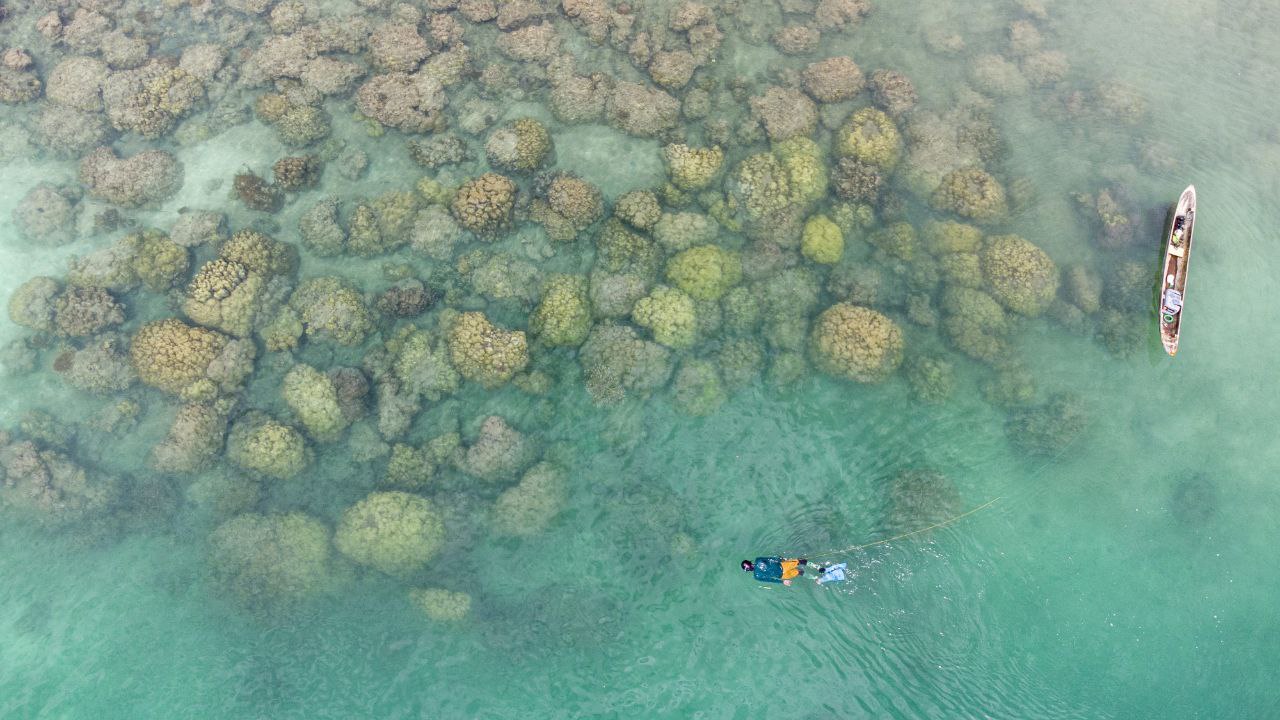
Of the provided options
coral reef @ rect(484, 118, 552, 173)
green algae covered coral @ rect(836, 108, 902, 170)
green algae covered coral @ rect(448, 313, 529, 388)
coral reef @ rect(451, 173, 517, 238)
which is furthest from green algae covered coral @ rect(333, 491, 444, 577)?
green algae covered coral @ rect(836, 108, 902, 170)

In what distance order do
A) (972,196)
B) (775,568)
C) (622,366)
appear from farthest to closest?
(972,196)
(622,366)
(775,568)

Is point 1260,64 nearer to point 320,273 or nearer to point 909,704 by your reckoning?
point 909,704

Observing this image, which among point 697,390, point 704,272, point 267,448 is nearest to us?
point 267,448

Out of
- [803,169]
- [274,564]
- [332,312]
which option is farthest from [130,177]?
[803,169]

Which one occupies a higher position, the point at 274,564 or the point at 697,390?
the point at 697,390

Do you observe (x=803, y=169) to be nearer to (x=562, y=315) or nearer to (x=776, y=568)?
(x=562, y=315)

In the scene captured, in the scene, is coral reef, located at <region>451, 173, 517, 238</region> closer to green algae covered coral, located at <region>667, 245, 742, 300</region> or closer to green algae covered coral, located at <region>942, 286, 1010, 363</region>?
green algae covered coral, located at <region>667, 245, 742, 300</region>
